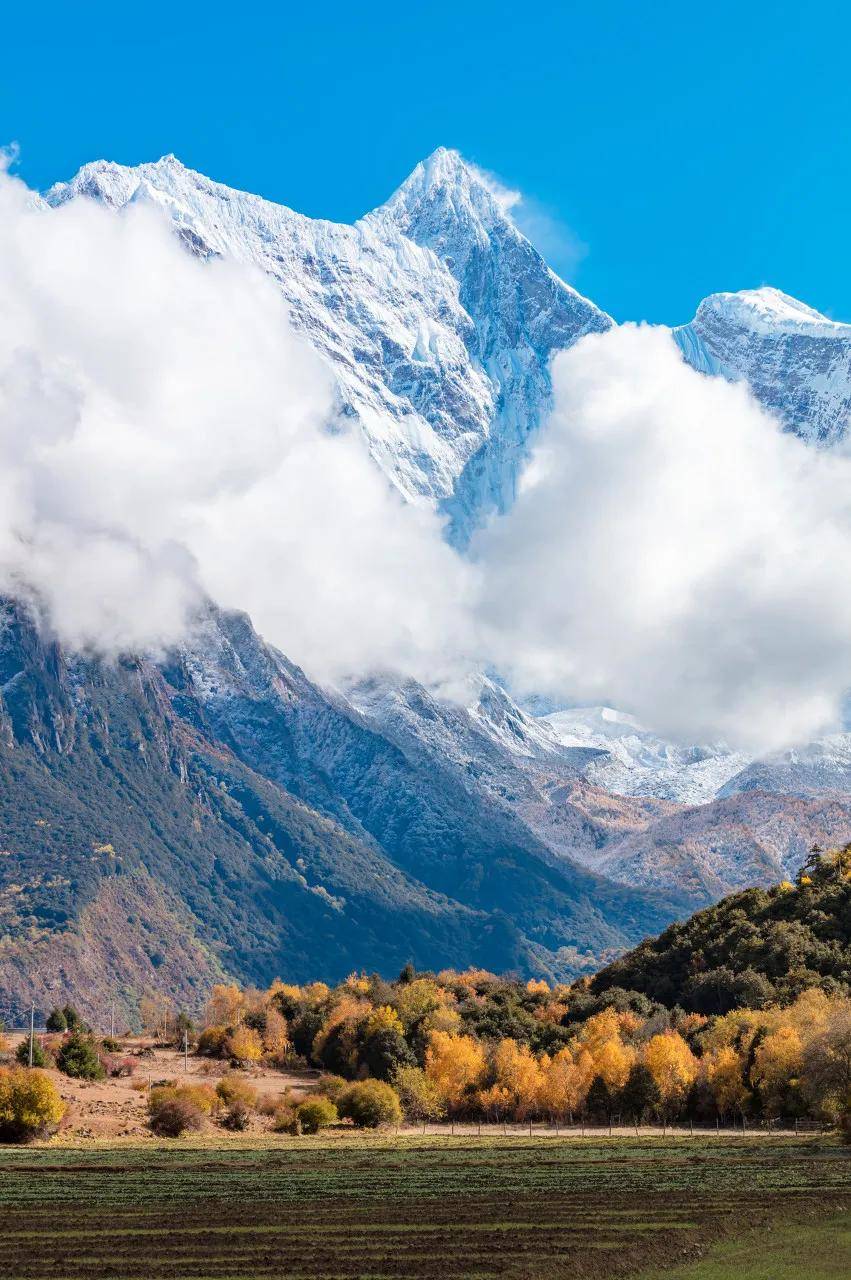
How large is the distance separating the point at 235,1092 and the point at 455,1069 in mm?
29020

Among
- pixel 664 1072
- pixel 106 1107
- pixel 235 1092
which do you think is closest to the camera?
pixel 106 1107

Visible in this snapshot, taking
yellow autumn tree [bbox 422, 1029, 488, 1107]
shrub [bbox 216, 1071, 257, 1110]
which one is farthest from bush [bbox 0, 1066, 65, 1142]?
yellow autumn tree [bbox 422, 1029, 488, 1107]

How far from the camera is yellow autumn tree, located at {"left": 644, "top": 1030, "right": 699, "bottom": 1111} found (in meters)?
172

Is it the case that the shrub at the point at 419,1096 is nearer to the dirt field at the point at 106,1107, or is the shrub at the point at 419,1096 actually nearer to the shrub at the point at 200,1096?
the dirt field at the point at 106,1107

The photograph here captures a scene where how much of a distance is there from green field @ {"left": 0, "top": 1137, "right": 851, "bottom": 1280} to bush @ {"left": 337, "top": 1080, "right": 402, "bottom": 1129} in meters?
39.2

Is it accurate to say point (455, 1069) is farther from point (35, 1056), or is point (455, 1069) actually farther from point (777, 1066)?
point (35, 1056)

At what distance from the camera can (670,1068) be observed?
173250mm

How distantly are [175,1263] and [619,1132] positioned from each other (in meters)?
98.4

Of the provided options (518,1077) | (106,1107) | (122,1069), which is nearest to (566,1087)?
(518,1077)

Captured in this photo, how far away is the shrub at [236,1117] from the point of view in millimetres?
164250

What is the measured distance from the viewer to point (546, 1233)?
81062mm

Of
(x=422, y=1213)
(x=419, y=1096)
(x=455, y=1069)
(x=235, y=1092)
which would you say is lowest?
(x=422, y=1213)

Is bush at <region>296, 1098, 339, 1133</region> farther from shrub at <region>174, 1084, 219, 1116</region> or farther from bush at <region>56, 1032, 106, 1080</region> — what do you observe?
bush at <region>56, 1032, 106, 1080</region>

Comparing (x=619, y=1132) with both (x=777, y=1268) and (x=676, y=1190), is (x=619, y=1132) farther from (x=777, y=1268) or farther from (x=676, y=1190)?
(x=777, y=1268)
